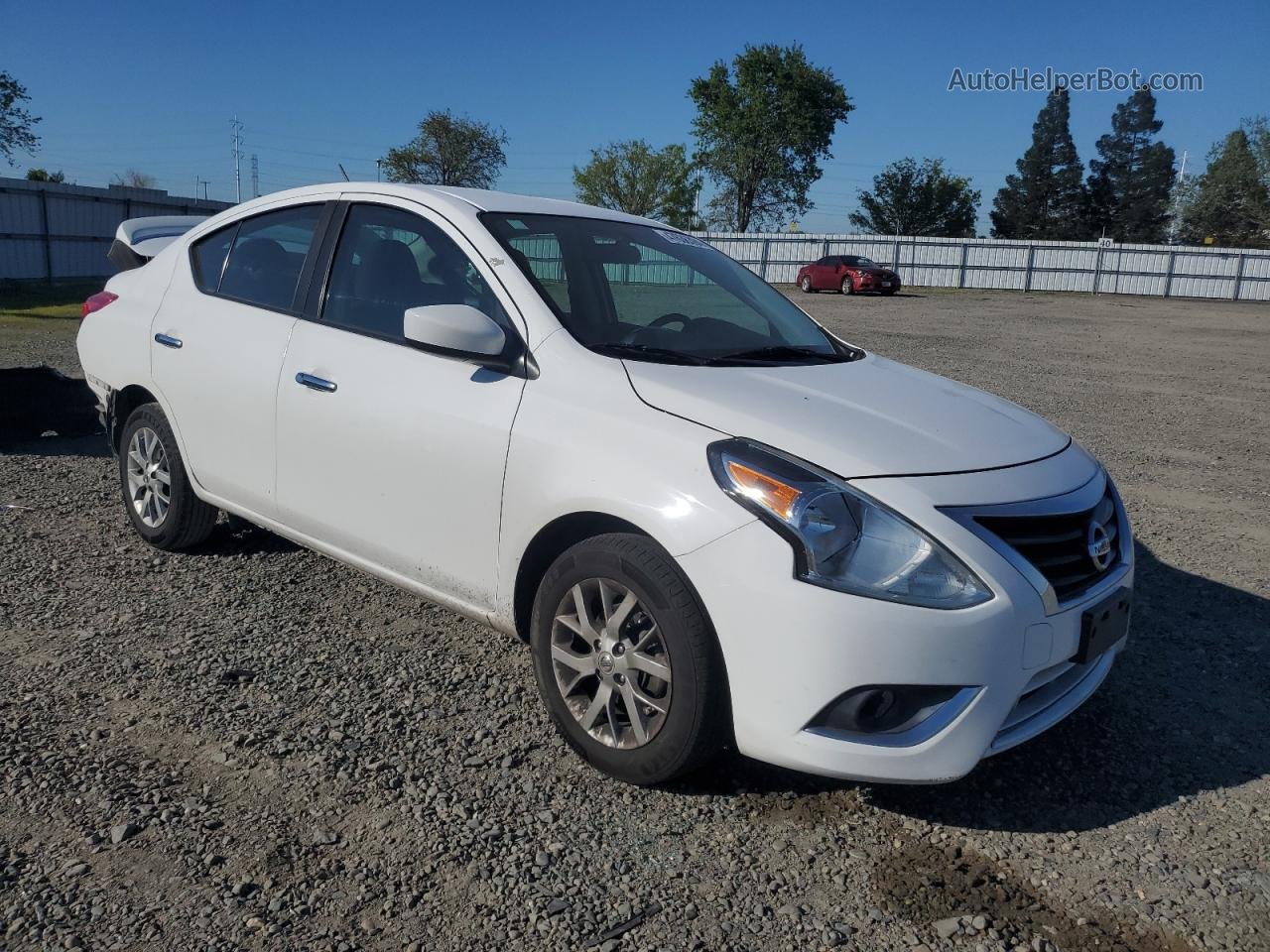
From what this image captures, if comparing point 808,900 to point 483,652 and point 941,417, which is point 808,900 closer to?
point 941,417

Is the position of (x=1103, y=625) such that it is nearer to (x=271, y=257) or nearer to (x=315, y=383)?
(x=315, y=383)

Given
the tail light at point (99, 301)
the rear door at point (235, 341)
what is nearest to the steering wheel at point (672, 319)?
the rear door at point (235, 341)

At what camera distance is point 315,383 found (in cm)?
369

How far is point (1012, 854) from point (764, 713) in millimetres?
806

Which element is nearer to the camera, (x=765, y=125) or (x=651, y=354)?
(x=651, y=354)

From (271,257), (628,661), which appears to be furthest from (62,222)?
(628,661)

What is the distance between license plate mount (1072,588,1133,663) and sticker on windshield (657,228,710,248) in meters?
2.27

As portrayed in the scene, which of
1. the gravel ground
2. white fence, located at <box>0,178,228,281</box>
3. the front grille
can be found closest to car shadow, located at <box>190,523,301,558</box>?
the gravel ground

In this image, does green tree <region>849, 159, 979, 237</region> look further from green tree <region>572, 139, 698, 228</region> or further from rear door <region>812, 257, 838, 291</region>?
rear door <region>812, 257, 838, 291</region>

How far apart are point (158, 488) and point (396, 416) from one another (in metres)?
1.93

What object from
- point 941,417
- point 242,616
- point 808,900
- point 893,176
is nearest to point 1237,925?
point 808,900

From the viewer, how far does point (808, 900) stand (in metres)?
2.49

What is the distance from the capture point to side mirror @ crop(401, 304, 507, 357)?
10.2 feet

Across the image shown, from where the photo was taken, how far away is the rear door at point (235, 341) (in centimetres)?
397
